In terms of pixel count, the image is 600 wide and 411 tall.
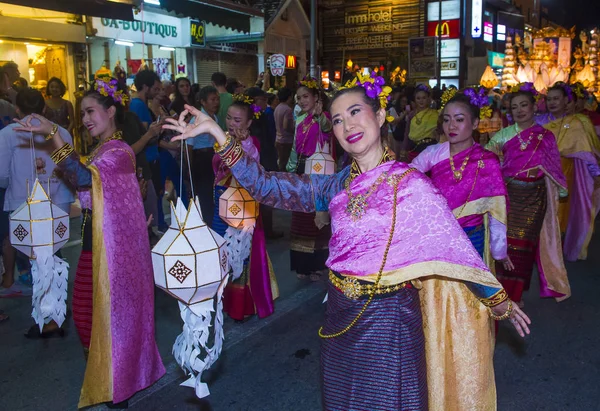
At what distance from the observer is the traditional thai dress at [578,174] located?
6.25 metres

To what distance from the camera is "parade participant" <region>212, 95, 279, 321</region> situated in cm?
457

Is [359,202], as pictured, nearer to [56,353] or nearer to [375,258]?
[375,258]

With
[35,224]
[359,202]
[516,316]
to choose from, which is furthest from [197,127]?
[35,224]

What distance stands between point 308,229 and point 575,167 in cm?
314

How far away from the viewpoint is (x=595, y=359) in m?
4.22

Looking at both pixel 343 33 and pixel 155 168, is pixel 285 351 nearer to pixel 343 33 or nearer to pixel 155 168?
pixel 155 168

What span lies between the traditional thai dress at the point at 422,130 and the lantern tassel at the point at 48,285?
493 centimetres

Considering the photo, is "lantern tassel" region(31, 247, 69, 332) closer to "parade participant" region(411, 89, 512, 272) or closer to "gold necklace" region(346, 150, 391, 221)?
"gold necklace" region(346, 150, 391, 221)

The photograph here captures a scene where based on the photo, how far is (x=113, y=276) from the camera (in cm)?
317

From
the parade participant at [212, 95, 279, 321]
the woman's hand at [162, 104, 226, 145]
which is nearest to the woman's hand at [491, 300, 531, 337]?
the woman's hand at [162, 104, 226, 145]

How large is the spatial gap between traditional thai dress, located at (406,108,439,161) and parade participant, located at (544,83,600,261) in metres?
1.48

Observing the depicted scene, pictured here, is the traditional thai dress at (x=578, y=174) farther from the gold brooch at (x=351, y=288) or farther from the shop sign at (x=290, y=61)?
the shop sign at (x=290, y=61)

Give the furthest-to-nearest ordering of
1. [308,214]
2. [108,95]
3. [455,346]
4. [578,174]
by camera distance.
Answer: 1. [578,174]
2. [308,214]
3. [108,95]
4. [455,346]

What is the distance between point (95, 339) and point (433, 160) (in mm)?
2343
